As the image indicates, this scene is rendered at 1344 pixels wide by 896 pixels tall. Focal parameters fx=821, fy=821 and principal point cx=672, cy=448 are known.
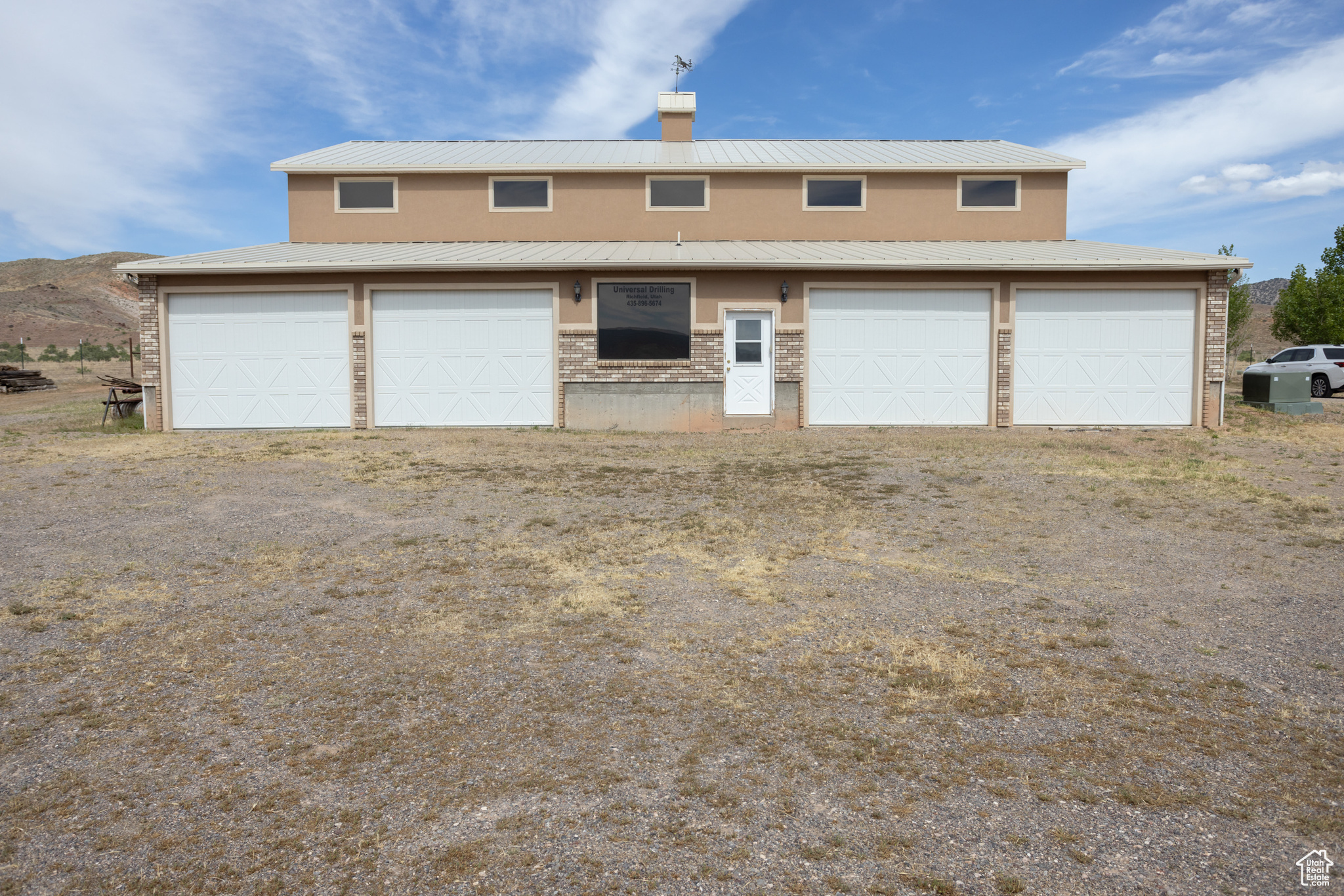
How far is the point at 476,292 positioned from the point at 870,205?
8.80 meters

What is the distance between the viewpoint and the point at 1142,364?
1569 centimetres

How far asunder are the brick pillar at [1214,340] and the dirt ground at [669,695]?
8076mm

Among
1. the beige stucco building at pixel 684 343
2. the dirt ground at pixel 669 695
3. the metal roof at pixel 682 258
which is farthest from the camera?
the beige stucco building at pixel 684 343

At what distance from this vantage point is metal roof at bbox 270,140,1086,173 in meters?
17.9

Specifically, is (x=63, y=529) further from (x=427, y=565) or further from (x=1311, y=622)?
(x=1311, y=622)

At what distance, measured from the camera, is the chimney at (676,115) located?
21.2 metres

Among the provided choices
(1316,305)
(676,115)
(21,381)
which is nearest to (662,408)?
(676,115)

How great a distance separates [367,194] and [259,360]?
488 centimetres

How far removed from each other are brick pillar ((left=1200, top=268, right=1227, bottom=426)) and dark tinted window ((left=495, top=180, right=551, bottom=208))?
13.4 meters

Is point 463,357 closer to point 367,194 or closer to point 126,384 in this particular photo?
point 367,194

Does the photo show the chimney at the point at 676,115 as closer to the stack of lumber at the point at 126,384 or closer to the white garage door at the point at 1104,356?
the white garage door at the point at 1104,356

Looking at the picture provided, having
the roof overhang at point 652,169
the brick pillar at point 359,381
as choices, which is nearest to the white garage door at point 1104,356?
the roof overhang at point 652,169

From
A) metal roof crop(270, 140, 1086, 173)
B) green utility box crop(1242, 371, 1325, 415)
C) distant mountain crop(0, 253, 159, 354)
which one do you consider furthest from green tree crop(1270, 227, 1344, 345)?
distant mountain crop(0, 253, 159, 354)

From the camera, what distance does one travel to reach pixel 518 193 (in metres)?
18.2
